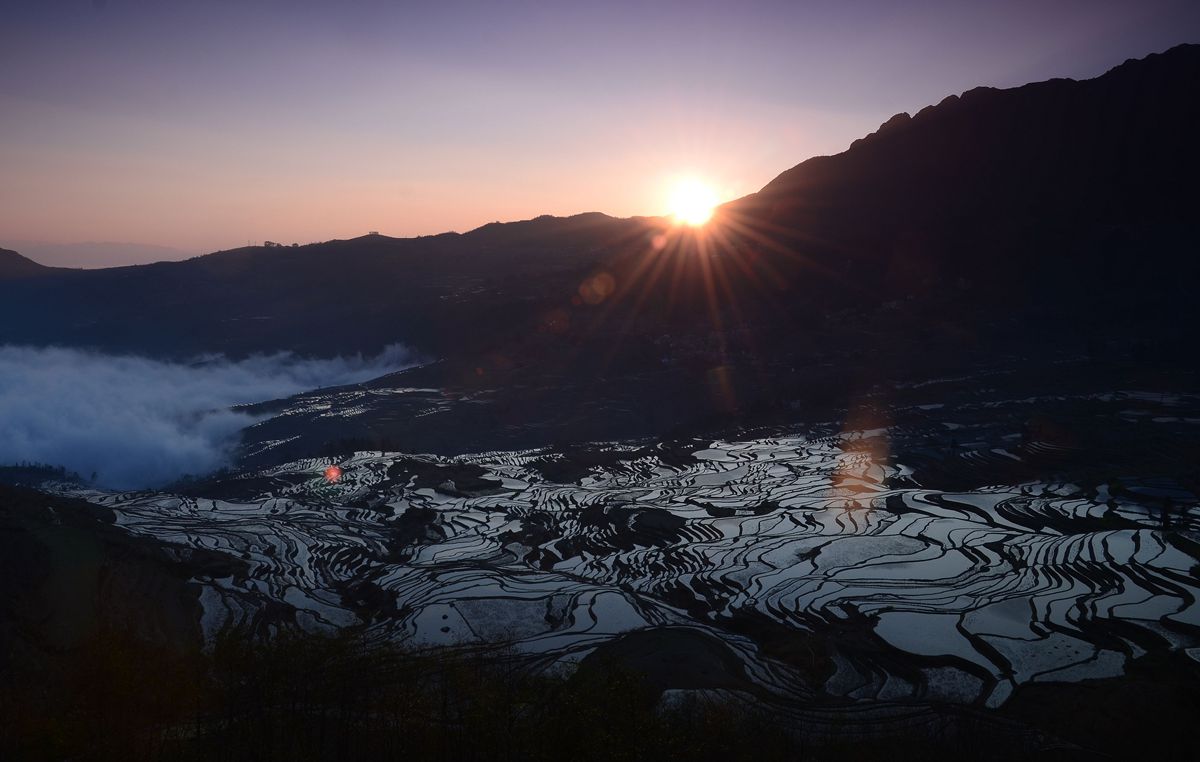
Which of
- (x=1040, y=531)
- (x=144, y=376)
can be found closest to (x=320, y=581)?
(x=1040, y=531)

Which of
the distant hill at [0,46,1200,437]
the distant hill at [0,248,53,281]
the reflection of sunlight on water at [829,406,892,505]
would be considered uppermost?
the distant hill at [0,248,53,281]

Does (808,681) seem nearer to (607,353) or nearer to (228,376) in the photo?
(607,353)

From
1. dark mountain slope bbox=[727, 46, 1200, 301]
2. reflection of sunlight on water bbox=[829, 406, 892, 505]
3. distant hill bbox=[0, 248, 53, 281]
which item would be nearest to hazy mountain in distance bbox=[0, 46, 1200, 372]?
dark mountain slope bbox=[727, 46, 1200, 301]

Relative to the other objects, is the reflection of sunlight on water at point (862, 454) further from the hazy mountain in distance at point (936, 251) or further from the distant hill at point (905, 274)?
the hazy mountain in distance at point (936, 251)

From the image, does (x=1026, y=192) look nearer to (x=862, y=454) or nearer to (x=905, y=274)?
(x=905, y=274)

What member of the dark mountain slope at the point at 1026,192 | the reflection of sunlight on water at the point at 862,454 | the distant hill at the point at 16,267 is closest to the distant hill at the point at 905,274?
the dark mountain slope at the point at 1026,192

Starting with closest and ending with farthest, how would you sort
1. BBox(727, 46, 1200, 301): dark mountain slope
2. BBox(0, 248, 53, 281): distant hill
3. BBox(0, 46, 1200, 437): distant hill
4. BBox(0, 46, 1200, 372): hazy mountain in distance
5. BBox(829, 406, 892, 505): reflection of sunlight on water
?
BBox(829, 406, 892, 505): reflection of sunlight on water < BBox(0, 46, 1200, 437): distant hill < BBox(0, 46, 1200, 372): hazy mountain in distance < BBox(727, 46, 1200, 301): dark mountain slope < BBox(0, 248, 53, 281): distant hill

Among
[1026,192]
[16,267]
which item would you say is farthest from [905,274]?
[16,267]

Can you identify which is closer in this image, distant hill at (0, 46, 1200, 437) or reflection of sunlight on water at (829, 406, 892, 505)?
reflection of sunlight on water at (829, 406, 892, 505)

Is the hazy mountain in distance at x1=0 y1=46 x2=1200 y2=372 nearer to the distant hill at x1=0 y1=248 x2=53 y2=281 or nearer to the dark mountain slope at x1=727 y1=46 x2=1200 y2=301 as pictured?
the dark mountain slope at x1=727 y1=46 x2=1200 y2=301
